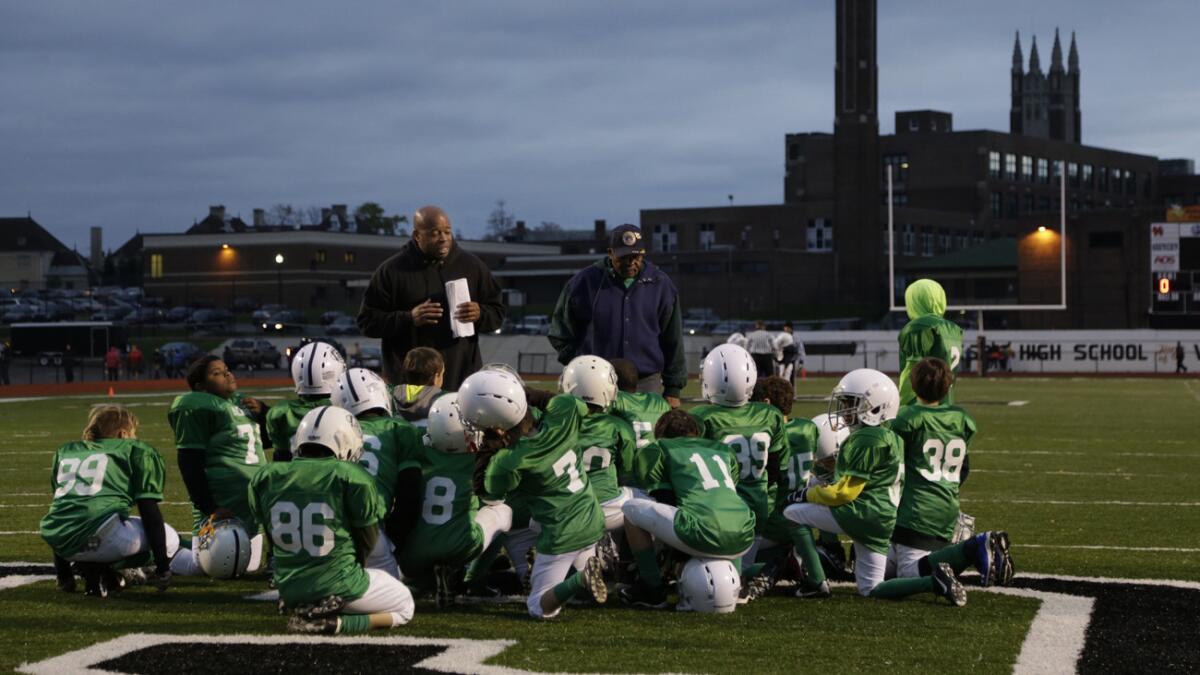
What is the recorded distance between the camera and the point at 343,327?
6391 centimetres

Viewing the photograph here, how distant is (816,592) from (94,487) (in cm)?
411

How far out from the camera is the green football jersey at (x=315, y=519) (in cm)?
701

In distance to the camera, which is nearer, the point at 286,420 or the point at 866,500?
the point at 866,500

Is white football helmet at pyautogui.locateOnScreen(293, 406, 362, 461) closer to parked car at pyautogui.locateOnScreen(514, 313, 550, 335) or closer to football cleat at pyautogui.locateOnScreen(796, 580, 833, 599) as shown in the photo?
football cleat at pyautogui.locateOnScreen(796, 580, 833, 599)

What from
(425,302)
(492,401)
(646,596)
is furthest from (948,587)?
(425,302)

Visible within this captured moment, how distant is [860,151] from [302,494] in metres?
82.9

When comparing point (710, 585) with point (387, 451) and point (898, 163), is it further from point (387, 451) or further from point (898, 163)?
point (898, 163)

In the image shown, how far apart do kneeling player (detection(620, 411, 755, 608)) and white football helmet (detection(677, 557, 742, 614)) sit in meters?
0.03

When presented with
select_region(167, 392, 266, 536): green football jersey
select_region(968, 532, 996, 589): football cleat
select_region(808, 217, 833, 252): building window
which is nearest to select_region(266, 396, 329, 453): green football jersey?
select_region(167, 392, 266, 536): green football jersey

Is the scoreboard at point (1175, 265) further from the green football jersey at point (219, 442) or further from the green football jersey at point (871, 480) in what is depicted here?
the green football jersey at point (219, 442)

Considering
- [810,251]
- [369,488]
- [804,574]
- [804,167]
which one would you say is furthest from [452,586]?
[804,167]

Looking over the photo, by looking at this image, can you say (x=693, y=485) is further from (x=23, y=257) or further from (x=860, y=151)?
(x=23, y=257)

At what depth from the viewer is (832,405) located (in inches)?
334

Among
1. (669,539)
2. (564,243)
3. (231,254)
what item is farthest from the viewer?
(564,243)
